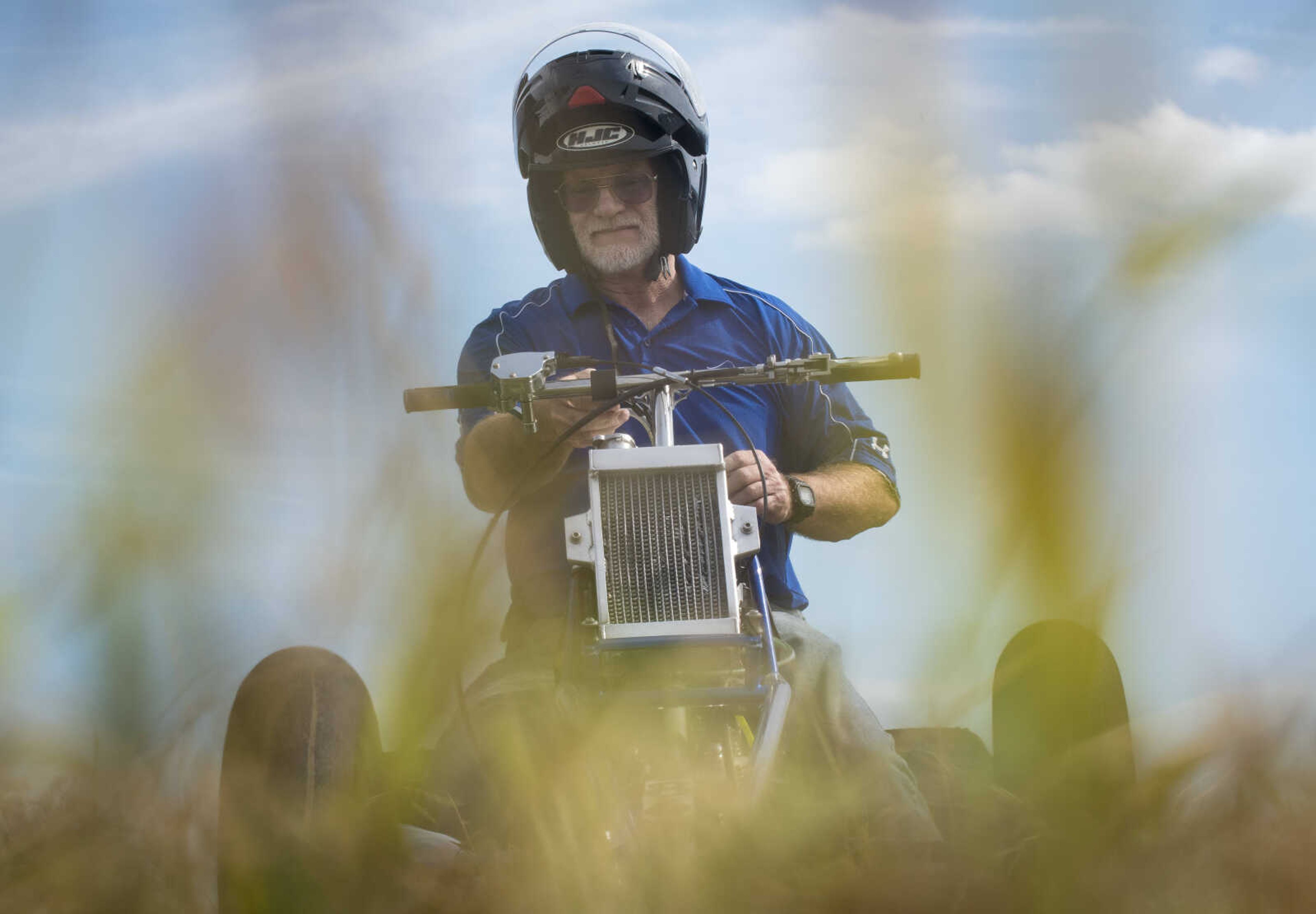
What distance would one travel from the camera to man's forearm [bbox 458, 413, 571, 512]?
3.48 meters

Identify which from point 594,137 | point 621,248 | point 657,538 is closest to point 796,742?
point 657,538

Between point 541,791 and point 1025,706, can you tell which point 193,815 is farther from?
point 1025,706

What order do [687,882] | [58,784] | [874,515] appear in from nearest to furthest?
[687,882], [58,784], [874,515]

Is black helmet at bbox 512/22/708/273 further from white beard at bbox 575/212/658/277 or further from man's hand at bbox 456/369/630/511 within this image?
man's hand at bbox 456/369/630/511

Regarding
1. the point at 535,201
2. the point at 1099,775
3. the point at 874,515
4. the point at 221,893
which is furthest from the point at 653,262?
the point at 221,893

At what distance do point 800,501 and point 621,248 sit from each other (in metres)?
1.28

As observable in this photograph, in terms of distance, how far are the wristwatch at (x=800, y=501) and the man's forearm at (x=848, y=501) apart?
39 centimetres

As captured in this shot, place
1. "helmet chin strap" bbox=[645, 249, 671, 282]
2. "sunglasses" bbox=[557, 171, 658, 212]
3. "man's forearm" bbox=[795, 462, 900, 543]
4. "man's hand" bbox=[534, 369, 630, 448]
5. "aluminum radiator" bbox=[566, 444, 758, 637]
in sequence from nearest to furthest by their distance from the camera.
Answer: "aluminum radiator" bbox=[566, 444, 758, 637] < "man's hand" bbox=[534, 369, 630, 448] < "man's forearm" bbox=[795, 462, 900, 543] < "sunglasses" bbox=[557, 171, 658, 212] < "helmet chin strap" bbox=[645, 249, 671, 282]

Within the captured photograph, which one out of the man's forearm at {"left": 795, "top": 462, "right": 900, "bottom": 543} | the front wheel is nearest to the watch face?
the man's forearm at {"left": 795, "top": 462, "right": 900, "bottom": 543}

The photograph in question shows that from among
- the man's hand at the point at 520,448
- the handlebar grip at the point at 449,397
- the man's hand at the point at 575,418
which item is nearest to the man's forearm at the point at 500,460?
the man's hand at the point at 520,448

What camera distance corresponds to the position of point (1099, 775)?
339cm

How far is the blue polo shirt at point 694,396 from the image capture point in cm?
393

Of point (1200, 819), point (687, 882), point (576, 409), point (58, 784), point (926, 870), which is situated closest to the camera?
point (687, 882)

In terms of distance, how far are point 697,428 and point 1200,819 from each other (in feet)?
5.92
